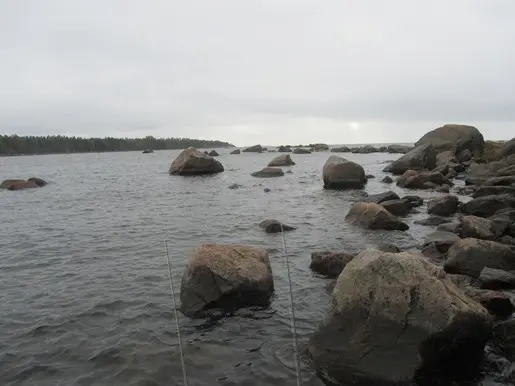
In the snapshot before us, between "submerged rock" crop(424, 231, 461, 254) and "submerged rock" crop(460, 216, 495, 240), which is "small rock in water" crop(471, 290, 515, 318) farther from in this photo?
"submerged rock" crop(460, 216, 495, 240)

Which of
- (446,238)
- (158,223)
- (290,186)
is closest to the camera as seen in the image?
(446,238)

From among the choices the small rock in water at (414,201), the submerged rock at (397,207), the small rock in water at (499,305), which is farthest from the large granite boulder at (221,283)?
the small rock in water at (414,201)

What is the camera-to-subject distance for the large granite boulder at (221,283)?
8672 mm

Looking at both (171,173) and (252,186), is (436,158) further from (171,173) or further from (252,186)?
(171,173)

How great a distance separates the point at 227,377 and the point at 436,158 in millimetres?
40021

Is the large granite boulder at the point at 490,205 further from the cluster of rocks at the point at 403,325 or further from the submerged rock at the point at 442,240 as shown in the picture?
the cluster of rocks at the point at 403,325

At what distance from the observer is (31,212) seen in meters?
23.1

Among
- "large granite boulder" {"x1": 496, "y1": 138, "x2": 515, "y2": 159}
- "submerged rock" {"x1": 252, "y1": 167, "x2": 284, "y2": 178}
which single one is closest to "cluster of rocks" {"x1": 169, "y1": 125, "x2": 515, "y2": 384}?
"large granite boulder" {"x1": 496, "y1": 138, "x2": 515, "y2": 159}

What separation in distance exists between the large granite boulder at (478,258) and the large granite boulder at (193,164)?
36424 millimetres

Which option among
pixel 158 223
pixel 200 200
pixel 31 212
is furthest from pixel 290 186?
pixel 31 212

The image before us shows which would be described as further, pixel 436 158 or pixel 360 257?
pixel 436 158

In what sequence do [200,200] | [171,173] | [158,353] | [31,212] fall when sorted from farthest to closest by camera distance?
[171,173] < [200,200] < [31,212] < [158,353]

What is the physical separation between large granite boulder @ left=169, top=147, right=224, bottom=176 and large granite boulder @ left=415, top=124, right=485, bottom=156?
2443 cm

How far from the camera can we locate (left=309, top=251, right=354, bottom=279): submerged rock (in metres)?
11.0
